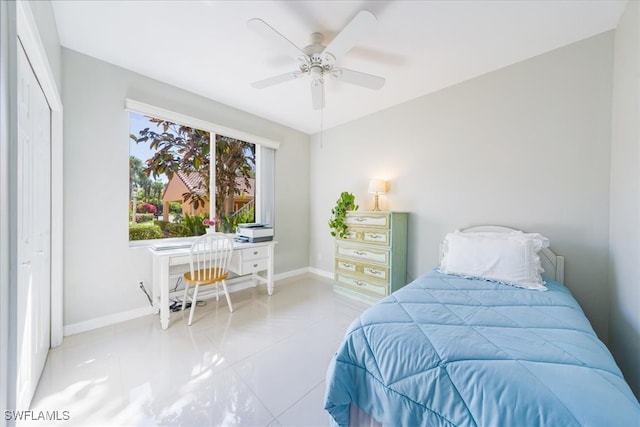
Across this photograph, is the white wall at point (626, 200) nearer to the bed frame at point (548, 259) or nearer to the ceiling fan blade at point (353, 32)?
the bed frame at point (548, 259)

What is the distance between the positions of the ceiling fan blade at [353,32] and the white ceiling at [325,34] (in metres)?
0.22

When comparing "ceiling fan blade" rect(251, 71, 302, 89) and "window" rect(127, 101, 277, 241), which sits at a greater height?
"ceiling fan blade" rect(251, 71, 302, 89)

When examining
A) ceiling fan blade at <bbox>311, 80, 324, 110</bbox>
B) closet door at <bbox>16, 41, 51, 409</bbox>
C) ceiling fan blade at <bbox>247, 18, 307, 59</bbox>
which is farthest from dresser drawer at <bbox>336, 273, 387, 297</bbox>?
closet door at <bbox>16, 41, 51, 409</bbox>

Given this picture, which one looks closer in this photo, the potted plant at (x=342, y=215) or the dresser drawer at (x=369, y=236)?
the dresser drawer at (x=369, y=236)

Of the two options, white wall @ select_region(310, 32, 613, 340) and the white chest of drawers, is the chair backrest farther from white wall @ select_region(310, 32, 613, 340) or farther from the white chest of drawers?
white wall @ select_region(310, 32, 613, 340)

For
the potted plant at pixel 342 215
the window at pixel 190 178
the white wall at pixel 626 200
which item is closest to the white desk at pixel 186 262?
the window at pixel 190 178

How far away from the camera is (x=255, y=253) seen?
3.05 metres

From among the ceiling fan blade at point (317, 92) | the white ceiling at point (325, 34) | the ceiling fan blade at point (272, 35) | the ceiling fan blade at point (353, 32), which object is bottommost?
the ceiling fan blade at point (317, 92)

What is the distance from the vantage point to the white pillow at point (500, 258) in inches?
71.7

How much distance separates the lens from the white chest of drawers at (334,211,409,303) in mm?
2836

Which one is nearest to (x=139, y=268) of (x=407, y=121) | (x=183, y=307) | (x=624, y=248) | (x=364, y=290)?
(x=183, y=307)

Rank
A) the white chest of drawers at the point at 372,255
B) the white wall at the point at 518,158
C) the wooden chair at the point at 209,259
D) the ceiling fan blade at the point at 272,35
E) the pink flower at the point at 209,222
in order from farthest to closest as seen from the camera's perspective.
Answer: the pink flower at the point at 209,222 → the white chest of drawers at the point at 372,255 → the wooden chair at the point at 209,259 → the white wall at the point at 518,158 → the ceiling fan blade at the point at 272,35

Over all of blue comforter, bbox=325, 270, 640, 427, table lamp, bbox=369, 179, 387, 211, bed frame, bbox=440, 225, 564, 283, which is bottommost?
blue comforter, bbox=325, 270, 640, 427

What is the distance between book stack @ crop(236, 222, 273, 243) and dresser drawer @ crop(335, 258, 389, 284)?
1.03 m
